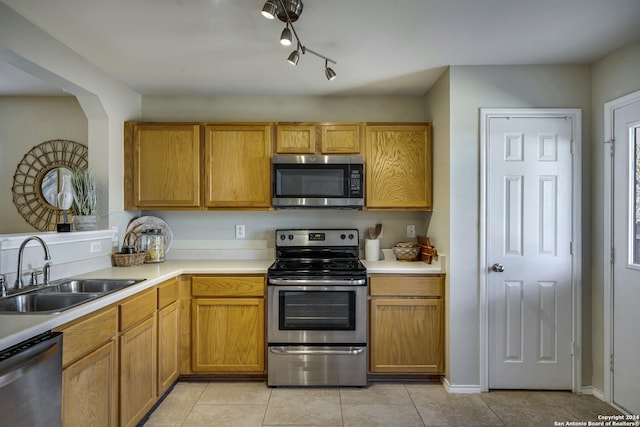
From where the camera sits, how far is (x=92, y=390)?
68.4 inches

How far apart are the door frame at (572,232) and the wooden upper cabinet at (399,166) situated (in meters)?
0.50

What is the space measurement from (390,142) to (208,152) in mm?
1505

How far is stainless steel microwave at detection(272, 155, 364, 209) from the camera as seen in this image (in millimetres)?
3053

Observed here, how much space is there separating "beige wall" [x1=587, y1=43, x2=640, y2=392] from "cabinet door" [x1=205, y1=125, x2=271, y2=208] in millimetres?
2389

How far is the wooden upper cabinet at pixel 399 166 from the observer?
3092 millimetres

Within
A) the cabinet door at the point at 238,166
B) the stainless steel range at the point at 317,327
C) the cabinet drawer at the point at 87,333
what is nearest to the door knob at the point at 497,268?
the stainless steel range at the point at 317,327

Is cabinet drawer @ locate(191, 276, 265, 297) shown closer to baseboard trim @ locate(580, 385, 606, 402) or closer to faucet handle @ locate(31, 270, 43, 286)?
faucet handle @ locate(31, 270, 43, 286)

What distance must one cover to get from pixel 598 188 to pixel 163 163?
3260 millimetres

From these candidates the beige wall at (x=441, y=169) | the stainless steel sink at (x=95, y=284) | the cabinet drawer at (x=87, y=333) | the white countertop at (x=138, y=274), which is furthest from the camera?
the beige wall at (x=441, y=169)

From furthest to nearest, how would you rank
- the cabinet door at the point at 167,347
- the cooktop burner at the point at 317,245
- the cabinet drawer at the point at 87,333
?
the cooktop burner at the point at 317,245 < the cabinet door at the point at 167,347 < the cabinet drawer at the point at 87,333

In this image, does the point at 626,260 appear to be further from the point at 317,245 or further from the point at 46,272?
the point at 46,272

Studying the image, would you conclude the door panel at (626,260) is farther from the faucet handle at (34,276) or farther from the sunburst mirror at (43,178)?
the sunburst mirror at (43,178)

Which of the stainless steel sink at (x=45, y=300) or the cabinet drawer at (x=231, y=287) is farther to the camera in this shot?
the cabinet drawer at (x=231, y=287)

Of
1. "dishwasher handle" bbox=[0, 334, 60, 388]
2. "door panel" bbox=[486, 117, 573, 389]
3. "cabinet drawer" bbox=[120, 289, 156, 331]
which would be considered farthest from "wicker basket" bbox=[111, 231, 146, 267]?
"door panel" bbox=[486, 117, 573, 389]
